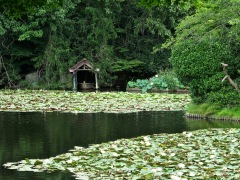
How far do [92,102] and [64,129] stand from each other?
7.60 metres

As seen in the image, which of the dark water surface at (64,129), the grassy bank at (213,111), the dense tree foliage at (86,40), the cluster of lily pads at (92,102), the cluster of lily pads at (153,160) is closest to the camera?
the cluster of lily pads at (153,160)

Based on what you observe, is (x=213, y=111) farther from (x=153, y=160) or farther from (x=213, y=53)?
(x=153, y=160)

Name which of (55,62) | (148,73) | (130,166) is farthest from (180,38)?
(148,73)

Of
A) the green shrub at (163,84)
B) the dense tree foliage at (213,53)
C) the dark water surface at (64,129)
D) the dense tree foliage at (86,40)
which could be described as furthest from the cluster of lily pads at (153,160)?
the dense tree foliage at (86,40)

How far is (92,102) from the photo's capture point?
2398cm

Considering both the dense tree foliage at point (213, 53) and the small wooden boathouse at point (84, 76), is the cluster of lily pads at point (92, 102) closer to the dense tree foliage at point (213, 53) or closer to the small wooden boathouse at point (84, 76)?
the dense tree foliage at point (213, 53)

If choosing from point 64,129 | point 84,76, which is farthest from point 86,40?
point 64,129

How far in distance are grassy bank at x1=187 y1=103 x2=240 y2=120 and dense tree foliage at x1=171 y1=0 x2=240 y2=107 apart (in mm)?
210

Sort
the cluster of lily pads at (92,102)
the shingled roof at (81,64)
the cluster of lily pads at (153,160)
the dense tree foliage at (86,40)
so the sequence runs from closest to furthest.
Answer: the cluster of lily pads at (153,160), the cluster of lily pads at (92,102), the dense tree foliage at (86,40), the shingled roof at (81,64)

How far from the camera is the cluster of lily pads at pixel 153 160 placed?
9094mm

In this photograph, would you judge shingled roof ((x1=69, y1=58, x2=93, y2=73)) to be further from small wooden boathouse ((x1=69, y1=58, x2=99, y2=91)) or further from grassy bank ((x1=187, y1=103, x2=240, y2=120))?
grassy bank ((x1=187, y1=103, x2=240, y2=120))

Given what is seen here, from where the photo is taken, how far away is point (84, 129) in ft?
53.7

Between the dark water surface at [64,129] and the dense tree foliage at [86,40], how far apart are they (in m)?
16.7

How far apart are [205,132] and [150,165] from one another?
4681 millimetres
